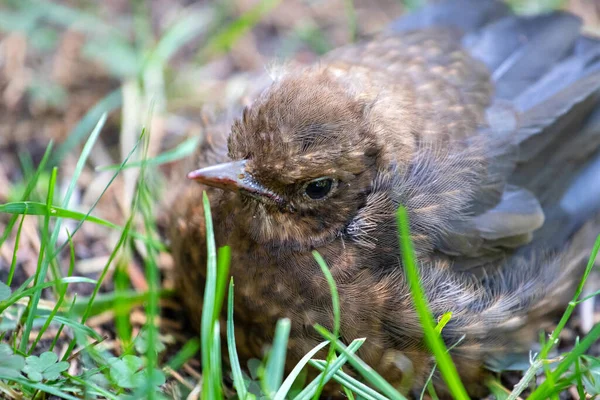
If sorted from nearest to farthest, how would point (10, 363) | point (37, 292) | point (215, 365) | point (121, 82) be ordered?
point (215, 365), point (10, 363), point (37, 292), point (121, 82)

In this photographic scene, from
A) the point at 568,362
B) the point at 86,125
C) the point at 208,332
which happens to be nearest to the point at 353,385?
the point at 208,332

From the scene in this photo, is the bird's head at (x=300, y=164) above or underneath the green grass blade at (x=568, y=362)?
above

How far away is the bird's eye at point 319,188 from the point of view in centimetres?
233

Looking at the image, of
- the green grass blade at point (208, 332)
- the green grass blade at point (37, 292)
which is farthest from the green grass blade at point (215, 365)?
the green grass blade at point (37, 292)

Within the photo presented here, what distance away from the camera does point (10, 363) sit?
204 centimetres

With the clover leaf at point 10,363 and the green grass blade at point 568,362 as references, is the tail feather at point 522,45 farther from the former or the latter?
the clover leaf at point 10,363

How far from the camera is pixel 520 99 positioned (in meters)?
3.09

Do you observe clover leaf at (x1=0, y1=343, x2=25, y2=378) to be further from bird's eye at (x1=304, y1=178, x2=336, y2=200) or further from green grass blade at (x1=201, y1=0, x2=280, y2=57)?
green grass blade at (x1=201, y1=0, x2=280, y2=57)

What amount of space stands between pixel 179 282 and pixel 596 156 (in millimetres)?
1836

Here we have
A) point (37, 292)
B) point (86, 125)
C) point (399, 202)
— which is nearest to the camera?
point (37, 292)

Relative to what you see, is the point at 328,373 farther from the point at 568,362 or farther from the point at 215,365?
the point at 568,362

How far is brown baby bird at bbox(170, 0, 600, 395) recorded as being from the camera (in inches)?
92.8

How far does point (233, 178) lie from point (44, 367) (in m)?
0.77

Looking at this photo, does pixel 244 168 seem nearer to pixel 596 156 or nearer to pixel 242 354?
pixel 242 354
